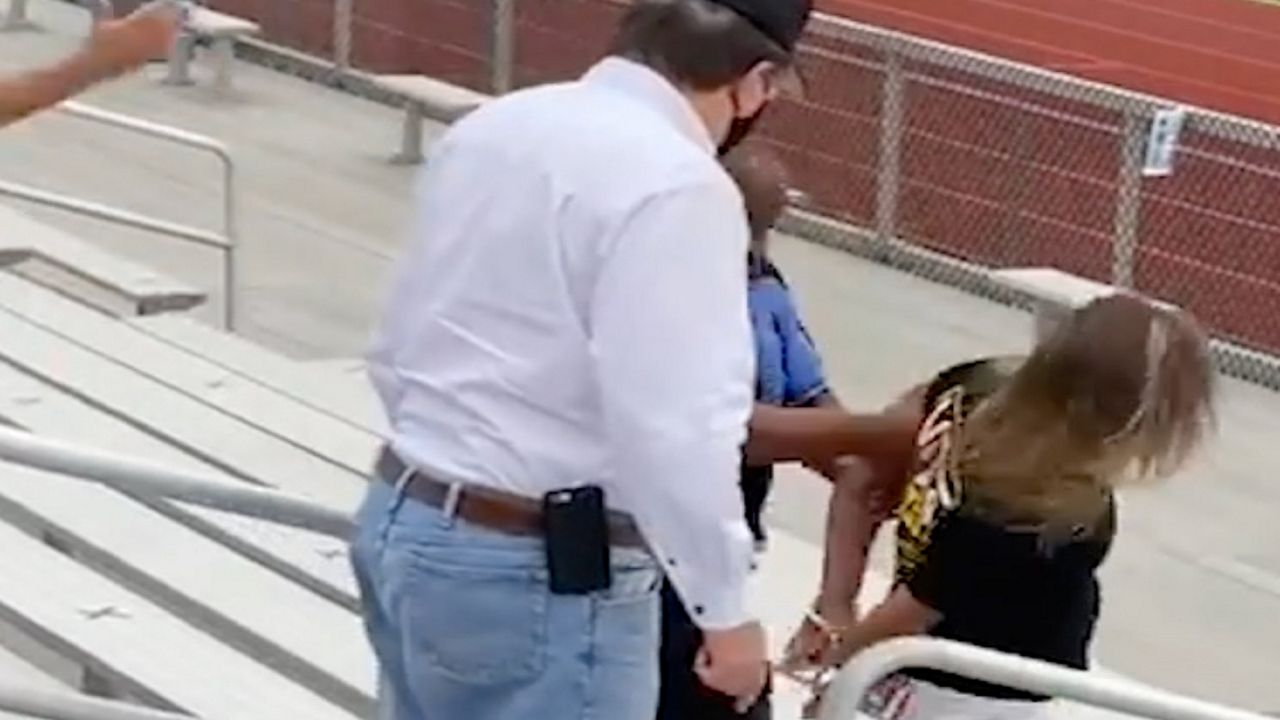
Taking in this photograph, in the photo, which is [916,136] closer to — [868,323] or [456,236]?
[868,323]

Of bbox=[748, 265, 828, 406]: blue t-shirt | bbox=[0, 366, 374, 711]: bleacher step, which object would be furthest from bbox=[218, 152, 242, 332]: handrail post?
bbox=[748, 265, 828, 406]: blue t-shirt

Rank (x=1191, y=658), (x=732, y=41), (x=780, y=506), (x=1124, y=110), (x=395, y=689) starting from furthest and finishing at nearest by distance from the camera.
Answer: (x=1124, y=110) < (x=780, y=506) < (x=1191, y=658) < (x=395, y=689) < (x=732, y=41)

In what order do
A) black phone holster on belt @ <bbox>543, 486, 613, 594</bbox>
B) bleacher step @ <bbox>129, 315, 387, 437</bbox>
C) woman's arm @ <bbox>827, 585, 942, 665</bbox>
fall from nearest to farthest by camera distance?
black phone holster on belt @ <bbox>543, 486, 613, 594</bbox>
woman's arm @ <bbox>827, 585, 942, 665</bbox>
bleacher step @ <bbox>129, 315, 387, 437</bbox>

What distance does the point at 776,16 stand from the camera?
3352 mm

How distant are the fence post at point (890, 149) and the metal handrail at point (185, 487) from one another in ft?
23.8

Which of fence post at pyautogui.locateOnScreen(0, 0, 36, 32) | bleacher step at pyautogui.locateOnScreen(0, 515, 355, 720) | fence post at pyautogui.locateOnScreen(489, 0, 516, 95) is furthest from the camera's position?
fence post at pyautogui.locateOnScreen(0, 0, 36, 32)

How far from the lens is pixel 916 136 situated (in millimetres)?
11547

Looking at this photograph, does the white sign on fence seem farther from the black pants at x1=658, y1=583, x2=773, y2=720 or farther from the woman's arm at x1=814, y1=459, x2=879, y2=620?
the black pants at x1=658, y1=583, x2=773, y2=720

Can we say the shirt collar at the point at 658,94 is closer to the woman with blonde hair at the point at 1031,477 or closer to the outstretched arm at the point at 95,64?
the woman with blonde hair at the point at 1031,477

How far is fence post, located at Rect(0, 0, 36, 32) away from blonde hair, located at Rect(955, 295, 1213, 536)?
1288cm

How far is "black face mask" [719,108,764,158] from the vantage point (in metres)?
3.45

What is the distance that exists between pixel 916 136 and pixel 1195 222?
1.48 m

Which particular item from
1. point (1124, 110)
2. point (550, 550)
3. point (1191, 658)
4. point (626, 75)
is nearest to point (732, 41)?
point (626, 75)

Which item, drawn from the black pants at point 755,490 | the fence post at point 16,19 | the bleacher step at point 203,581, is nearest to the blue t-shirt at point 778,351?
the black pants at point 755,490
